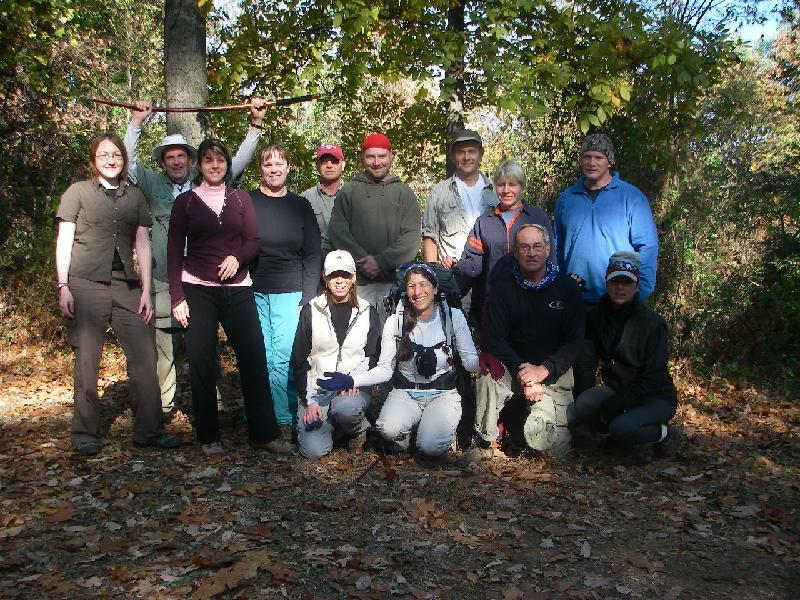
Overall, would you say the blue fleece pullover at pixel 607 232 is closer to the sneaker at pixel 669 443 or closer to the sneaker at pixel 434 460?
the sneaker at pixel 669 443

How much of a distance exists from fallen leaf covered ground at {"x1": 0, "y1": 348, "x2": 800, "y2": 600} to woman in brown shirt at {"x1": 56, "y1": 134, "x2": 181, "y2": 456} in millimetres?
455

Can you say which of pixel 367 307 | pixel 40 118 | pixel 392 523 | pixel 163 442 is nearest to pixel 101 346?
pixel 163 442

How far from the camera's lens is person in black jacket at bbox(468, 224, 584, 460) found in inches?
211

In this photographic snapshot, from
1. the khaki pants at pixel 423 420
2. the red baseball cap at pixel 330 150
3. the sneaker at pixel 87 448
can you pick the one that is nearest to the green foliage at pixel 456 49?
the red baseball cap at pixel 330 150

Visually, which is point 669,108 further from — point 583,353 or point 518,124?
point 583,353

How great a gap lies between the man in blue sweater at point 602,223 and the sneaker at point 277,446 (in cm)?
269

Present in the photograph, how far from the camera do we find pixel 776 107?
9.42 m

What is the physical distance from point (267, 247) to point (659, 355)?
3195mm

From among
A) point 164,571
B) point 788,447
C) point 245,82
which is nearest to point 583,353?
point 788,447

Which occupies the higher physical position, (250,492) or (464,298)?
(464,298)

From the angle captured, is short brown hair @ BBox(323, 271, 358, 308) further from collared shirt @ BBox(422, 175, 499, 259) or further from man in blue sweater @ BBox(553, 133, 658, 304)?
man in blue sweater @ BBox(553, 133, 658, 304)

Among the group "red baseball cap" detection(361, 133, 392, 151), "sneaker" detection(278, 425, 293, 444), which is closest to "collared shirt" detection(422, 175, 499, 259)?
"red baseball cap" detection(361, 133, 392, 151)

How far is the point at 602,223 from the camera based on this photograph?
5.66 meters

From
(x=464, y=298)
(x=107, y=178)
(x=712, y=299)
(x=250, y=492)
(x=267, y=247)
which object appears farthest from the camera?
(x=712, y=299)
